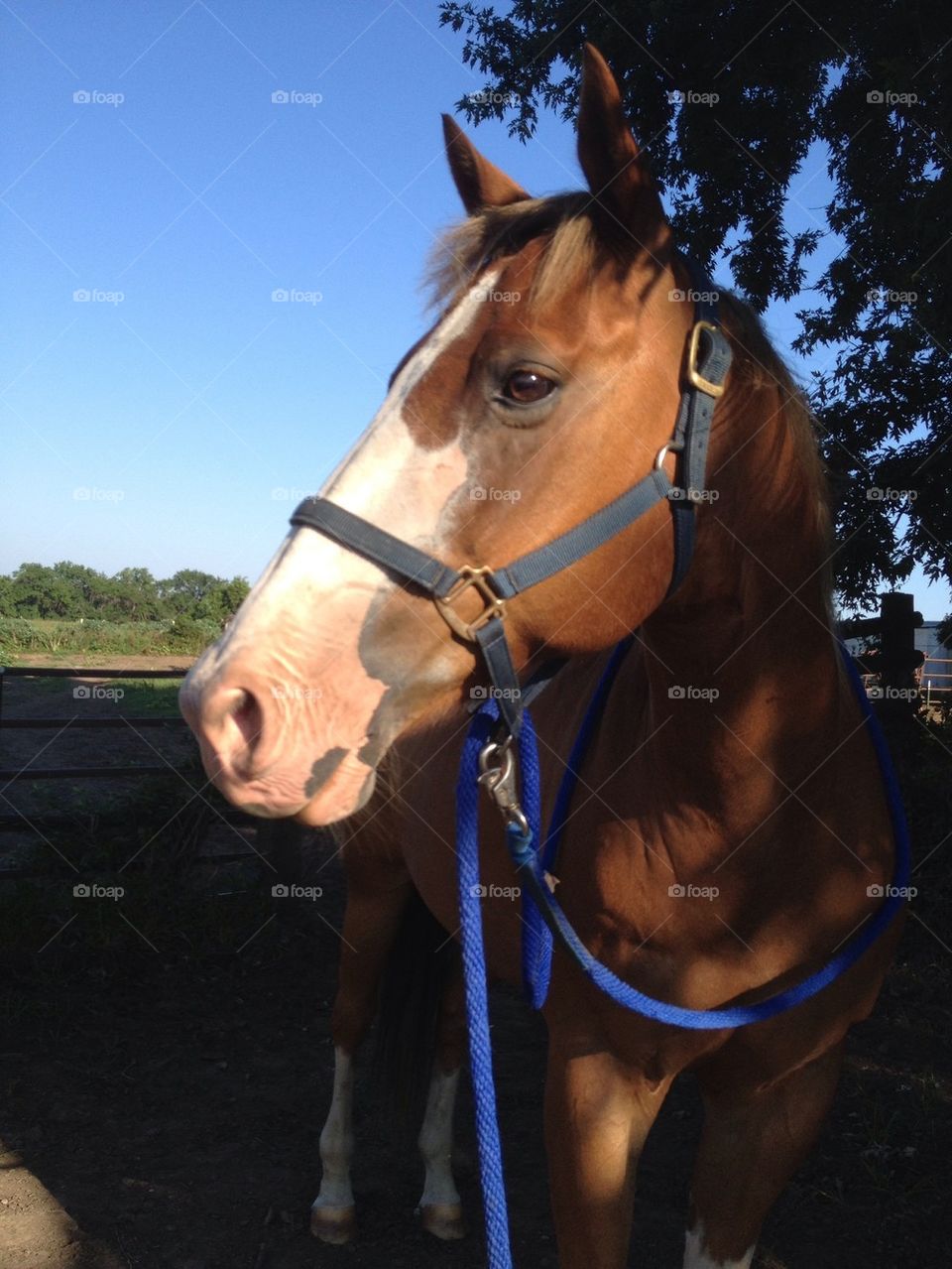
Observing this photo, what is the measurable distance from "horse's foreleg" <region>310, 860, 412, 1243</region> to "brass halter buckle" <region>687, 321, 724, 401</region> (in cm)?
247

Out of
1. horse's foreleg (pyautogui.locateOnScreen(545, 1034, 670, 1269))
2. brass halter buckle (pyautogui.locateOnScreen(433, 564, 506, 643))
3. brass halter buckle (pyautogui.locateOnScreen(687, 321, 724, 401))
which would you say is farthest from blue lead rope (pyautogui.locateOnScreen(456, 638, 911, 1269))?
brass halter buckle (pyautogui.locateOnScreen(687, 321, 724, 401))

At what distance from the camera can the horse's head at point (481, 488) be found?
4.24 ft

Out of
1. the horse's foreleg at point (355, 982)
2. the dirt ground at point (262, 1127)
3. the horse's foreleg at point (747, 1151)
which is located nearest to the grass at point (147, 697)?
the dirt ground at point (262, 1127)

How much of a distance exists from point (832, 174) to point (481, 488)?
4.59 meters

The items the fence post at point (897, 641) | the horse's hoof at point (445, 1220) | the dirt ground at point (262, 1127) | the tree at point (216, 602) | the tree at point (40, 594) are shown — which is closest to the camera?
the dirt ground at point (262, 1127)

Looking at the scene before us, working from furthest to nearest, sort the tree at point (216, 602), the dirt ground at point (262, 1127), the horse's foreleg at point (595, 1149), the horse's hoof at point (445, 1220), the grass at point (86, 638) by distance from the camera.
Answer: the grass at point (86, 638) → the tree at point (216, 602) → the horse's hoof at point (445, 1220) → the dirt ground at point (262, 1127) → the horse's foreleg at point (595, 1149)

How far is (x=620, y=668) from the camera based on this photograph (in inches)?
84.9

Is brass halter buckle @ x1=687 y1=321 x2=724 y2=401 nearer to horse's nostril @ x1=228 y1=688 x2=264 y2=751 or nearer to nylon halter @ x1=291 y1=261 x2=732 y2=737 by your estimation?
nylon halter @ x1=291 y1=261 x2=732 y2=737

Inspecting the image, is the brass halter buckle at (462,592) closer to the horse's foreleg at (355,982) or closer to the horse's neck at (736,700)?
the horse's neck at (736,700)

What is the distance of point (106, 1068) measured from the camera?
174 inches

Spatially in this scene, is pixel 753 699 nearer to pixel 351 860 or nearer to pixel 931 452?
pixel 351 860

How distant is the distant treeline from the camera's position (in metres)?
13.3

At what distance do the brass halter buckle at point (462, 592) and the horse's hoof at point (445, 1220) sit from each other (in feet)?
9.06

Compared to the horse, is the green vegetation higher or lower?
higher
